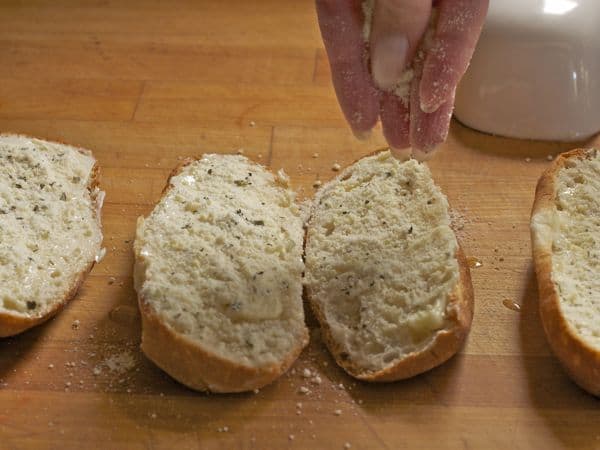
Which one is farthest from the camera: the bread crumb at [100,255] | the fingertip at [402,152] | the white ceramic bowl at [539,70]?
the white ceramic bowl at [539,70]

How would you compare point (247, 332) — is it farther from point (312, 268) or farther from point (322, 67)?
point (322, 67)

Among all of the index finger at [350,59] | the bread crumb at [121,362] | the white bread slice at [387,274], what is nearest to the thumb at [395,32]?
the index finger at [350,59]

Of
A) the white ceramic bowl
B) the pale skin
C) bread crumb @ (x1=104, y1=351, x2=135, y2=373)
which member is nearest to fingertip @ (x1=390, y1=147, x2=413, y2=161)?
the pale skin

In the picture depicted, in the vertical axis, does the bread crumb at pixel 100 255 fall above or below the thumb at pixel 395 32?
below

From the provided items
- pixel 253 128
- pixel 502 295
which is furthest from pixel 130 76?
pixel 502 295

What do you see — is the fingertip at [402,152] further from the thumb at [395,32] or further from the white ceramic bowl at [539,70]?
the white ceramic bowl at [539,70]
